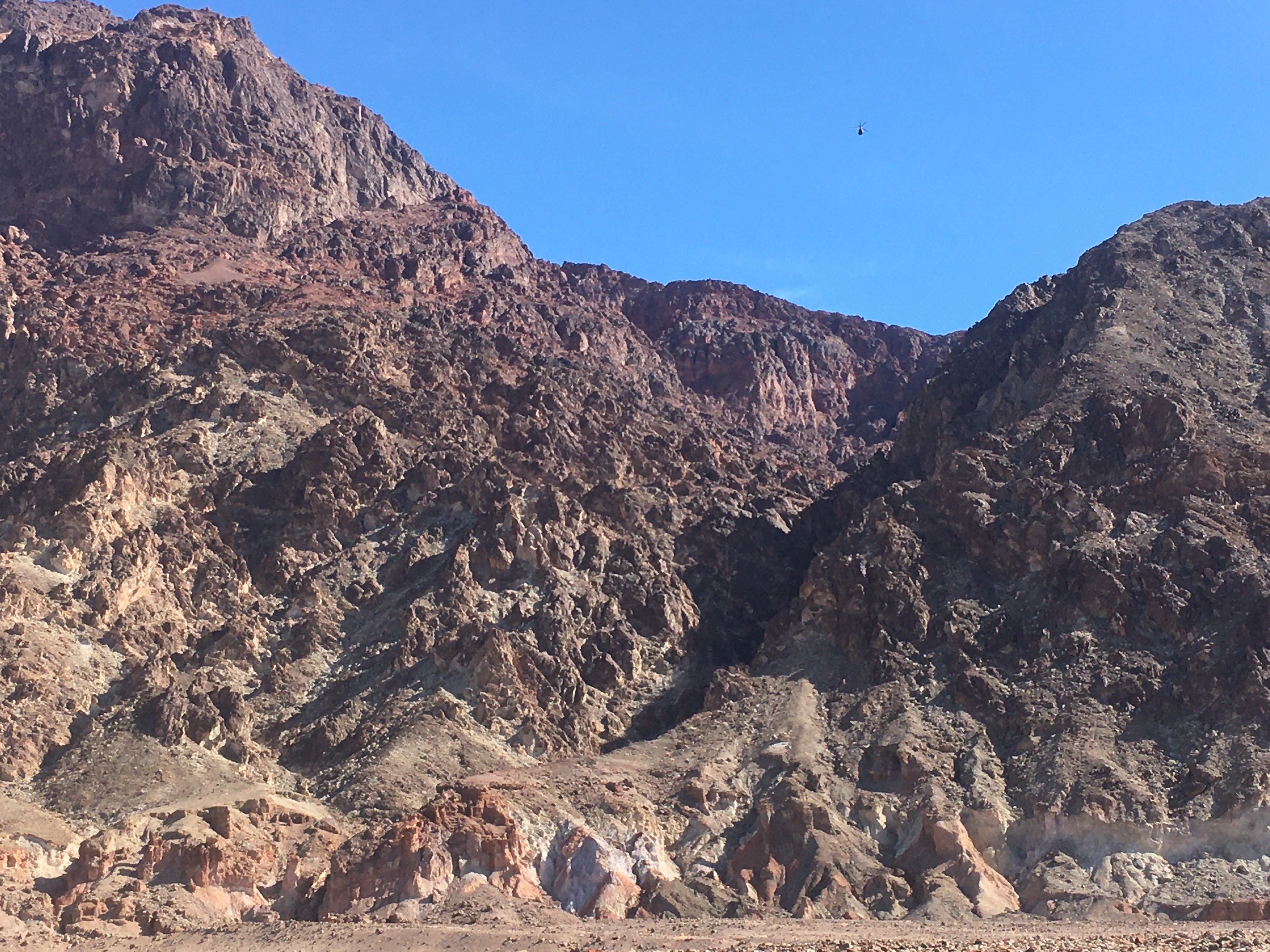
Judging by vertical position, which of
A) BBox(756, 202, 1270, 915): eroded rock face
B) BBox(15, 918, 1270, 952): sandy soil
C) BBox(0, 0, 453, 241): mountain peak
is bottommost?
BBox(15, 918, 1270, 952): sandy soil

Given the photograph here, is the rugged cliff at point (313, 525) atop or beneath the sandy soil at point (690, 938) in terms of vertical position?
atop

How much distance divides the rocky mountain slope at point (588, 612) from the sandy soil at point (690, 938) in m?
2.72

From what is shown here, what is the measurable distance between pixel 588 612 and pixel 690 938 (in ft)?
113

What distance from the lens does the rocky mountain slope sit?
72688 millimetres

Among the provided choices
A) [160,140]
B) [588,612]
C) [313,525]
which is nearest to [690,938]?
[588,612]

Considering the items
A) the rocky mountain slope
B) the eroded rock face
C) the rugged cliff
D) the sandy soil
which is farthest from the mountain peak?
the sandy soil

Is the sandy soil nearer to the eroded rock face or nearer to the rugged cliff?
the rugged cliff

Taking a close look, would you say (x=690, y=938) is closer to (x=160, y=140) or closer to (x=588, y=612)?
(x=588, y=612)

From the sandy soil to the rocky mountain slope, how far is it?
272cm

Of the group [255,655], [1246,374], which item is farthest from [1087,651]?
[255,655]

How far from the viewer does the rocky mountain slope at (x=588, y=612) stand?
238 ft

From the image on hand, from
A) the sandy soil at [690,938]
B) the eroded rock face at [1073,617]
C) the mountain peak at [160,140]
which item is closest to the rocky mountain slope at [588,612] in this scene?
the eroded rock face at [1073,617]

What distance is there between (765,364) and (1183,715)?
101m

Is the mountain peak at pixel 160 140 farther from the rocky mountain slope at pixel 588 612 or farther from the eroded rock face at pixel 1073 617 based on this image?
the eroded rock face at pixel 1073 617
